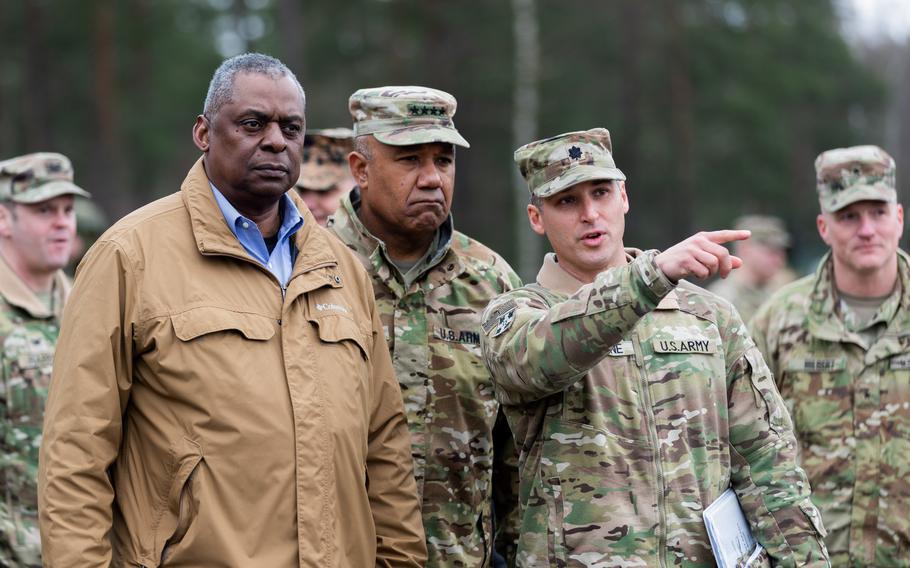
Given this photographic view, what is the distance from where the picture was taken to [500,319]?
403cm

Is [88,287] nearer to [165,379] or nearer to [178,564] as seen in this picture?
[165,379]

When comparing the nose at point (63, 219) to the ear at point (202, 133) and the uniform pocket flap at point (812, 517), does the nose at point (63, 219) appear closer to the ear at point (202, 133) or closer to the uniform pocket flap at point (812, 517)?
the ear at point (202, 133)

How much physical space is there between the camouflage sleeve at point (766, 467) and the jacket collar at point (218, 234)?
1489mm

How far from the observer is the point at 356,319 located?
4141 millimetres

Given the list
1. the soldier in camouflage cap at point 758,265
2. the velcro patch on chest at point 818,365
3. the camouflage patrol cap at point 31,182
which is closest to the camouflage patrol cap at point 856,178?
the velcro patch on chest at point 818,365

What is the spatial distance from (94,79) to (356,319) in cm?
2426

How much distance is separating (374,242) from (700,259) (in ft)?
6.03

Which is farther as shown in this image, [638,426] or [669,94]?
[669,94]

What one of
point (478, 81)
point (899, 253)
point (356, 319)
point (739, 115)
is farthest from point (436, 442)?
point (739, 115)

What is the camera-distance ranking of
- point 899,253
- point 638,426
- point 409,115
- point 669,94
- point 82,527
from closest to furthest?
point 82,527 < point 638,426 < point 409,115 < point 899,253 < point 669,94

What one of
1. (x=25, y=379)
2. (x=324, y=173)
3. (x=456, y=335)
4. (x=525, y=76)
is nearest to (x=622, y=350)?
(x=456, y=335)

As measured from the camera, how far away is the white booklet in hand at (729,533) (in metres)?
3.87

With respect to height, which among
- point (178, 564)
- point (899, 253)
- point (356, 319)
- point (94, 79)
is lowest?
point (178, 564)

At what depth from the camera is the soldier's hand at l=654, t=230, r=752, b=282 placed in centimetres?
347
